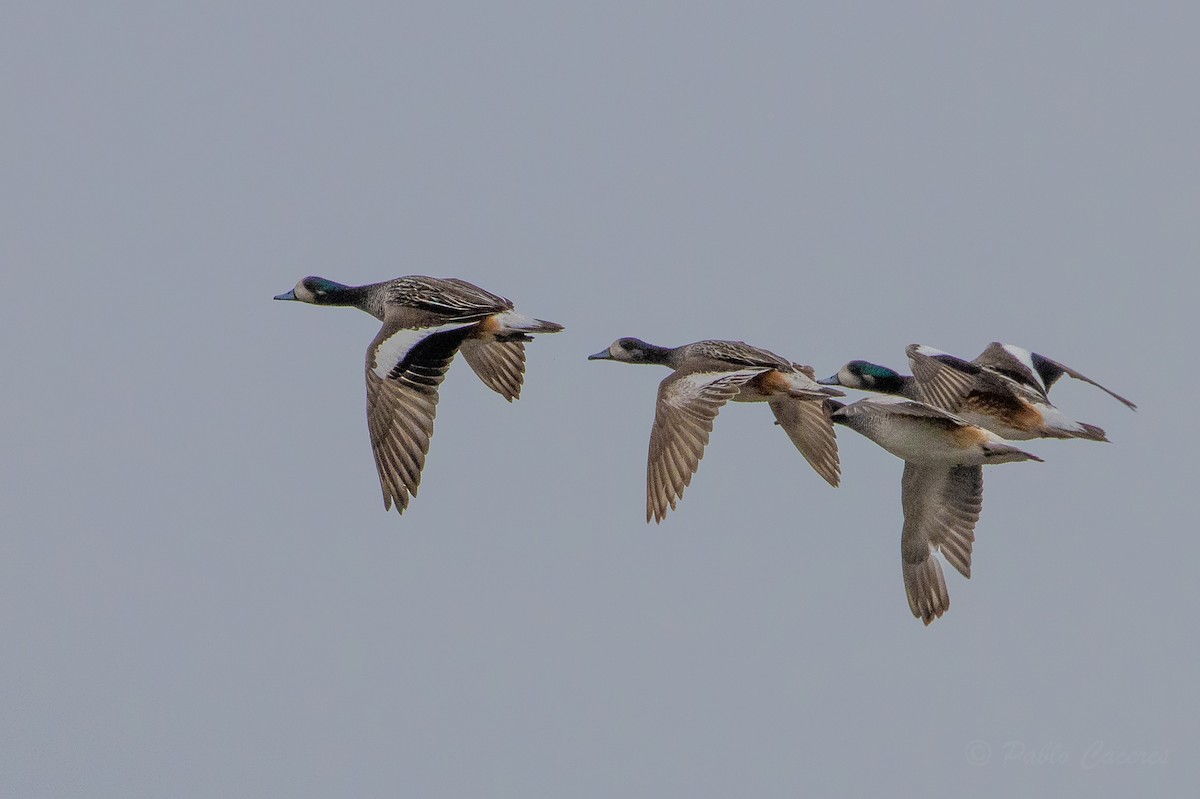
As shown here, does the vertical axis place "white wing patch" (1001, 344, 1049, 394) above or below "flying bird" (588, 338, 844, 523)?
above

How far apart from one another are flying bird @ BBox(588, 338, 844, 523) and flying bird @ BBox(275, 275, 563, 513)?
4.16ft

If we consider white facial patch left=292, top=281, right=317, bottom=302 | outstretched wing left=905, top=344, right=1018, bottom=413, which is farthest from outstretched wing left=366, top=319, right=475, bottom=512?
outstretched wing left=905, top=344, right=1018, bottom=413

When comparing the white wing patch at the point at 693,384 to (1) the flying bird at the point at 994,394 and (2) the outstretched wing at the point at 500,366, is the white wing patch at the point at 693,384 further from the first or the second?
(2) the outstretched wing at the point at 500,366

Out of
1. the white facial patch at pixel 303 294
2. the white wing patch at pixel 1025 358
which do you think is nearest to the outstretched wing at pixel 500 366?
the white facial patch at pixel 303 294

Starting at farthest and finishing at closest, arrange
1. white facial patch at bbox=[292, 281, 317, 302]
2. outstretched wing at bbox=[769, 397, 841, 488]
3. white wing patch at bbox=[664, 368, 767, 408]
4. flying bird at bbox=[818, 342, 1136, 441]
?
white facial patch at bbox=[292, 281, 317, 302], outstretched wing at bbox=[769, 397, 841, 488], flying bird at bbox=[818, 342, 1136, 441], white wing patch at bbox=[664, 368, 767, 408]

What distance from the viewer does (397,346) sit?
56.2ft

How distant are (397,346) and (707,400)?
8.52 ft

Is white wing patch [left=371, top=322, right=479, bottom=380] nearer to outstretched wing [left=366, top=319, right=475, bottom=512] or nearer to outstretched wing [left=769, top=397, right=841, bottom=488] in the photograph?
outstretched wing [left=366, top=319, right=475, bottom=512]

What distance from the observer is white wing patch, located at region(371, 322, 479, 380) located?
55.5 ft

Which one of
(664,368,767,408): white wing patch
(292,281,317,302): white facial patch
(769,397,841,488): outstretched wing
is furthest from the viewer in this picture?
(292,281,317,302): white facial patch

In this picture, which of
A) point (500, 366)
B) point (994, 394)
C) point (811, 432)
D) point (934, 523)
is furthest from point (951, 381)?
point (500, 366)

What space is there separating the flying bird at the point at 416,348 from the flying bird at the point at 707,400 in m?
1.27

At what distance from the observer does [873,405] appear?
18125 millimetres

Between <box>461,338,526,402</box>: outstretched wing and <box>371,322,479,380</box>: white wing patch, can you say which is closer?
<box>371,322,479,380</box>: white wing patch
